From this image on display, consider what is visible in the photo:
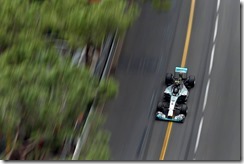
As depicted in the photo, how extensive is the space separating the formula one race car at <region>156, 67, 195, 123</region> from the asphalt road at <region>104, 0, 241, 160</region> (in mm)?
407

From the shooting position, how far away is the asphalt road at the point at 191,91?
26.0m

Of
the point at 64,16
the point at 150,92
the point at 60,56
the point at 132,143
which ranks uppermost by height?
the point at 64,16

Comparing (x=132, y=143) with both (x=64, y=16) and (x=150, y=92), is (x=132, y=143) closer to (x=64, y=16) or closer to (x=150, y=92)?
(x=150, y=92)

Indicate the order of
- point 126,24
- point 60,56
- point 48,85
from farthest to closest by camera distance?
Answer: 1. point 126,24
2. point 60,56
3. point 48,85

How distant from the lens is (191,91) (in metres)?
28.8

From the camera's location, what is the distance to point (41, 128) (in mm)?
17812

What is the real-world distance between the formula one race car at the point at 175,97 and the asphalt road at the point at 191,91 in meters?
0.41

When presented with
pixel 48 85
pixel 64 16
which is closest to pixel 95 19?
pixel 64 16

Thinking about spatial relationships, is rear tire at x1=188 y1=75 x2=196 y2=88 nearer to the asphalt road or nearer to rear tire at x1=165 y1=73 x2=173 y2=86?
the asphalt road

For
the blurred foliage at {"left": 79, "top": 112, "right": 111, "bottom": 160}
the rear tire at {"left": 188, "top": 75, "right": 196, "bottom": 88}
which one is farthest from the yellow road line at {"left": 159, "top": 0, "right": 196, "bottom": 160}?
the blurred foliage at {"left": 79, "top": 112, "right": 111, "bottom": 160}

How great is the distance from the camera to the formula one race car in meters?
27.1

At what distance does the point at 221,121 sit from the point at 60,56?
11.1 metres

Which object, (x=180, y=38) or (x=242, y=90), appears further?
(x=180, y=38)

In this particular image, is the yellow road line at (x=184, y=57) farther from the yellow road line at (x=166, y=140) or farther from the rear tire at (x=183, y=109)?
the rear tire at (x=183, y=109)
